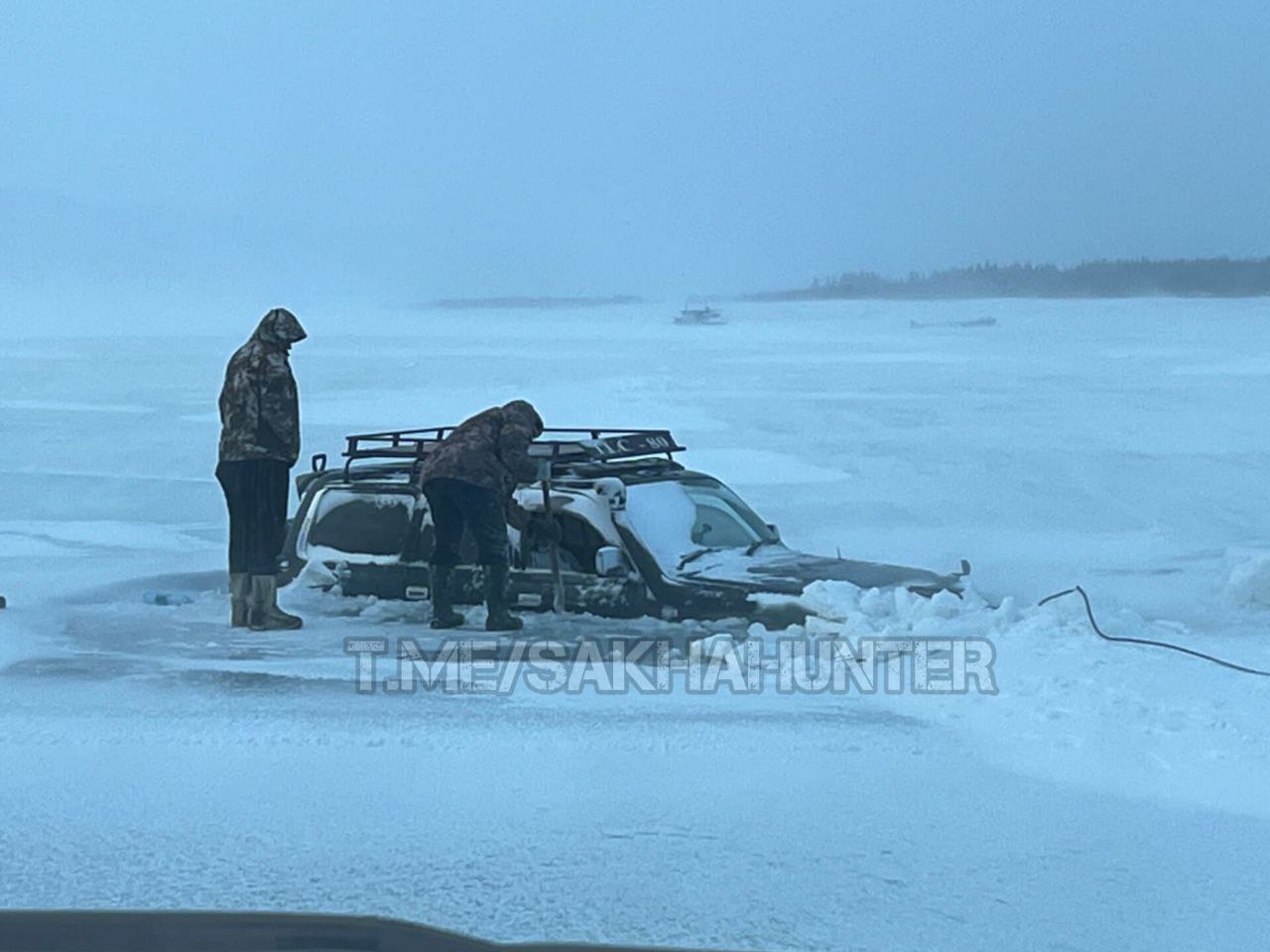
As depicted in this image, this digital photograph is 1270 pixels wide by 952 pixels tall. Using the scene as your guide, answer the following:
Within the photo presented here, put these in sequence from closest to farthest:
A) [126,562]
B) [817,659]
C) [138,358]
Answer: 1. [817,659]
2. [126,562]
3. [138,358]

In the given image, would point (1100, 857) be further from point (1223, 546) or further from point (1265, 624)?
point (1223, 546)

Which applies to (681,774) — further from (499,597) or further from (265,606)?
(265,606)

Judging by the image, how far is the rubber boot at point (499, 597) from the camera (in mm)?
8930

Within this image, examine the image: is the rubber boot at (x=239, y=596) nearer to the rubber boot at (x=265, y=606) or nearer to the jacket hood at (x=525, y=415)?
the rubber boot at (x=265, y=606)

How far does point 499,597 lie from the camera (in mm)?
8938

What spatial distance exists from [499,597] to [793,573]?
1.71 m

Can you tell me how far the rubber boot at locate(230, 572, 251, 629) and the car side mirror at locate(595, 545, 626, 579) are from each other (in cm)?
217

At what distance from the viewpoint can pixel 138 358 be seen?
25.6 m

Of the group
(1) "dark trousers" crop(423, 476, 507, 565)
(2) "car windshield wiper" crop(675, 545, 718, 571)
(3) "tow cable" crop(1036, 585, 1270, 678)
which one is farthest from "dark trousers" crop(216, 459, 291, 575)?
(3) "tow cable" crop(1036, 585, 1270, 678)

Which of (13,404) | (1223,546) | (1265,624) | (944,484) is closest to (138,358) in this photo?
(13,404)

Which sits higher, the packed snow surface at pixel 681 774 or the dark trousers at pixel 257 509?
the dark trousers at pixel 257 509

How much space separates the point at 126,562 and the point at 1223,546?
1023 centimetres

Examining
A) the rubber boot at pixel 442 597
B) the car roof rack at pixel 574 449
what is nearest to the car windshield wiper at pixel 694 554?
the car roof rack at pixel 574 449

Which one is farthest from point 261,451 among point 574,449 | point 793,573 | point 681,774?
point 681,774
